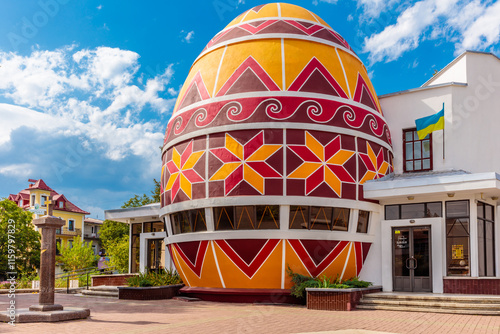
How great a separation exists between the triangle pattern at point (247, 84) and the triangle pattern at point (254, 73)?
0.04 m

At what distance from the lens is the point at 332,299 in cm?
1596

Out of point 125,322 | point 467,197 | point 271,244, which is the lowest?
point 125,322

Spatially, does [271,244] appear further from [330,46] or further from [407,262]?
[330,46]

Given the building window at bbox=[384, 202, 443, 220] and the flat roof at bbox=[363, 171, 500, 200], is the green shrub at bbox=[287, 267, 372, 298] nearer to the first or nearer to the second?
the building window at bbox=[384, 202, 443, 220]

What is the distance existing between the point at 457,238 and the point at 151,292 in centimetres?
1119

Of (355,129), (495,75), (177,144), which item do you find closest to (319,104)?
(355,129)

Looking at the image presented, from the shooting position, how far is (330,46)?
2003 cm

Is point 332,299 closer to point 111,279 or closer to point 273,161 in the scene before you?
point 273,161

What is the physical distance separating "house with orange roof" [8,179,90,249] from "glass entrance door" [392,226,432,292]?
41546 millimetres

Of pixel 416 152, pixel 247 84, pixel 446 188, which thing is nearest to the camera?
pixel 446 188

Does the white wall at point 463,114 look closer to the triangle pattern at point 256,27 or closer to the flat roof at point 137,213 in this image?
the triangle pattern at point 256,27

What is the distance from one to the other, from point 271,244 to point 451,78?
1117 centimetres

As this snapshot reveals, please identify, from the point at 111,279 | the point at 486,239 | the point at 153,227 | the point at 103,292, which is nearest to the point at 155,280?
the point at 103,292

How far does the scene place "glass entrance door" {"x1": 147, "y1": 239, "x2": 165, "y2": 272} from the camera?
25.3 m
